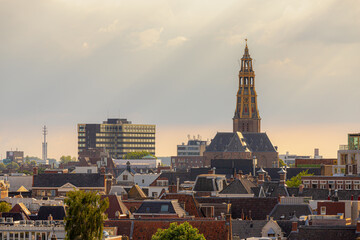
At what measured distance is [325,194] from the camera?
7195 inches

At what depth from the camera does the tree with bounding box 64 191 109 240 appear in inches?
4577

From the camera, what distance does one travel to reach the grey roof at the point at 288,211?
155750 mm

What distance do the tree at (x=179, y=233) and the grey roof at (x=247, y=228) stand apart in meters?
13.9

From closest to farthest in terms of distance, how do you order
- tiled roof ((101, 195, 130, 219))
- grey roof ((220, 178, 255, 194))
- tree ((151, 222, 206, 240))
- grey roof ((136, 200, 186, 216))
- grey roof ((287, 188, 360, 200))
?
1. tree ((151, 222, 206, 240))
2. grey roof ((136, 200, 186, 216))
3. tiled roof ((101, 195, 130, 219))
4. grey roof ((287, 188, 360, 200))
5. grey roof ((220, 178, 255, 194))

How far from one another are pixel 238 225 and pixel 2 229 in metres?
26.2

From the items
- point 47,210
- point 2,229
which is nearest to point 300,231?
point 2,229

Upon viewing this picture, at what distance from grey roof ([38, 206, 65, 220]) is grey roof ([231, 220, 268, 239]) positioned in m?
24.6

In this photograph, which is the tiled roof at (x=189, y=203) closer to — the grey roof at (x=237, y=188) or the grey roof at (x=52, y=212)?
the grey roof at (x=52, y=212)

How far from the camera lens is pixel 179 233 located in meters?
122

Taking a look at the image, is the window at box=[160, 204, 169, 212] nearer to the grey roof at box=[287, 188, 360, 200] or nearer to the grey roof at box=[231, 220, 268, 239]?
the grey roof at box=[231, 220, 268, 239]

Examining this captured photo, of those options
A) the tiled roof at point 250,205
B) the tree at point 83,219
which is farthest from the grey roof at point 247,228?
the tree at point 83,219

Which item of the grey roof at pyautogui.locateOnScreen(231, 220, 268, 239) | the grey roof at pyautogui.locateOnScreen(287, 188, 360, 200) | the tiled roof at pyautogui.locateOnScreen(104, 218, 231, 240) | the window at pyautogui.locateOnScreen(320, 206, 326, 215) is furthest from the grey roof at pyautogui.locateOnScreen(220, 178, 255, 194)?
the tiled roof at pyautogui.locateOnScreen(104, 218, 231, 240)

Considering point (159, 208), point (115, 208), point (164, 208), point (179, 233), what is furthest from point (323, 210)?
point (179, 233)

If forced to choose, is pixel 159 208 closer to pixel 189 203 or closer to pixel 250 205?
pixel 189 203
